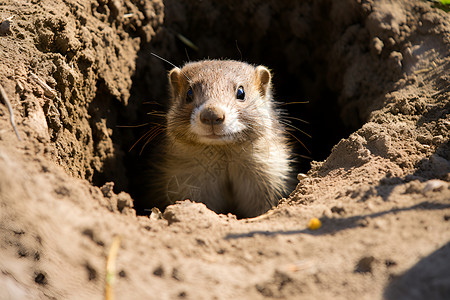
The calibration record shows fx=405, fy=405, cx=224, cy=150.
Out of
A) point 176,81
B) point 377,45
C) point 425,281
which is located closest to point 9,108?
point 176,81

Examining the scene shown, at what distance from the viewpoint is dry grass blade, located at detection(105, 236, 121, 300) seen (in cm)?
233

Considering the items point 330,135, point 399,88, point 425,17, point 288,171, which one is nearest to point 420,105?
point 399,88

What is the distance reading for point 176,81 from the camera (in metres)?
5.40

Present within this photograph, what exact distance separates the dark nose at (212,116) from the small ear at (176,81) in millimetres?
1140

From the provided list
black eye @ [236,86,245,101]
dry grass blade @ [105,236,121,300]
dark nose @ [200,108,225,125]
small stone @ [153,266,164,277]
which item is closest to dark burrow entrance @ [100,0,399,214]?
Result: black eye @ [236,86,245,101]

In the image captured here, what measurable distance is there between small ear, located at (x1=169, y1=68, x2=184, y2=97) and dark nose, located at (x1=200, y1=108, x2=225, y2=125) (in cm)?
114

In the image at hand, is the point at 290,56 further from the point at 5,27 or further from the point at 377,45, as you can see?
the point at 5,27

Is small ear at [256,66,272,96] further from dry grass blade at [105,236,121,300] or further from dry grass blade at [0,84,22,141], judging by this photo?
dry grass blade at [105,236,121,300]

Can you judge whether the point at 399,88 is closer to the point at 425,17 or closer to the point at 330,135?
the point at 425,17

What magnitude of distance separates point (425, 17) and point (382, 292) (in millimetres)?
4329

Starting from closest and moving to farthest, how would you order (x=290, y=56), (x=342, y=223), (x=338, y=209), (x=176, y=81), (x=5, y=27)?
(x=342, y=223), (x=338, y=209), (x=5, y=27), (x=176, y=81), (x=290, y=56)

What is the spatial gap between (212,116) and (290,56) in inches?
132

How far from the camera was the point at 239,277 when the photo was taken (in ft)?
7.94

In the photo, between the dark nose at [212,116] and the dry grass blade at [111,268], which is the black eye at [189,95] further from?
the dry grass blade at [111,268]
